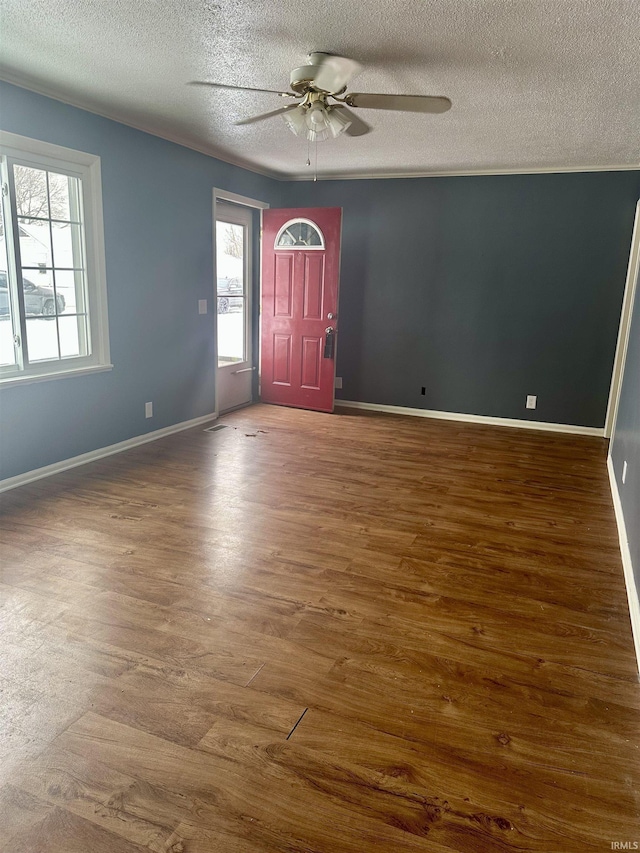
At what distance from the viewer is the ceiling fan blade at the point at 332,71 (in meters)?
2.87

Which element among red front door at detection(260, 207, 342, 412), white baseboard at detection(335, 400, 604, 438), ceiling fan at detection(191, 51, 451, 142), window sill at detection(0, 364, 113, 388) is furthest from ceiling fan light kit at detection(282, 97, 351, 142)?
white baseboard at detection(335, 400, 604, 438)

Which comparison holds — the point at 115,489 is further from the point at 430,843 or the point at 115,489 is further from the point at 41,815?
the point at 430,843

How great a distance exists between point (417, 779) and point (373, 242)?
17.7 ft

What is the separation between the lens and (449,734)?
1.83 meters

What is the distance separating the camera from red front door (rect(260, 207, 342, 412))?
5.85 meters

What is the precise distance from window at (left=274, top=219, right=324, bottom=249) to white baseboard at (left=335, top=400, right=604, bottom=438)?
179cm

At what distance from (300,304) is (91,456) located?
281 centimetres

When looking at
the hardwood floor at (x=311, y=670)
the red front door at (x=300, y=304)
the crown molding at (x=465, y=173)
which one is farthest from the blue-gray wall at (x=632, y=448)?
the red front door at (x=300, y=304)

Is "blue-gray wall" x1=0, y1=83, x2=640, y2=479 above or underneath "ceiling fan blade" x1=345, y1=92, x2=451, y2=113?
underneath

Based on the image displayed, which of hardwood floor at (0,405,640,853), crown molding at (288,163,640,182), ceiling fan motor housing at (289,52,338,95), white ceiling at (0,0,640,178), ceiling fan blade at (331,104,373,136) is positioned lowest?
hardwood floor at (0,405,640,853)

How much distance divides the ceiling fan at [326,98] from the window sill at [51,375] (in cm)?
205

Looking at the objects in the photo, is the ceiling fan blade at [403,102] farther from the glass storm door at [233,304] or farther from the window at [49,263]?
the glass storm door at [233,304]

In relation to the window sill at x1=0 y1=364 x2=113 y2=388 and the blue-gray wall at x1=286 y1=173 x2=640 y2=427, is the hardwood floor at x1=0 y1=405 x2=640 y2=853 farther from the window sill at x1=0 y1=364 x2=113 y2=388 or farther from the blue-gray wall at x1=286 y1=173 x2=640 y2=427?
the blue-gray wall at x1=286 y1=173 x2=640 y2=427

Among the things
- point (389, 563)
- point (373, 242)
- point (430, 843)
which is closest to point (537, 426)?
point (373, 242)
